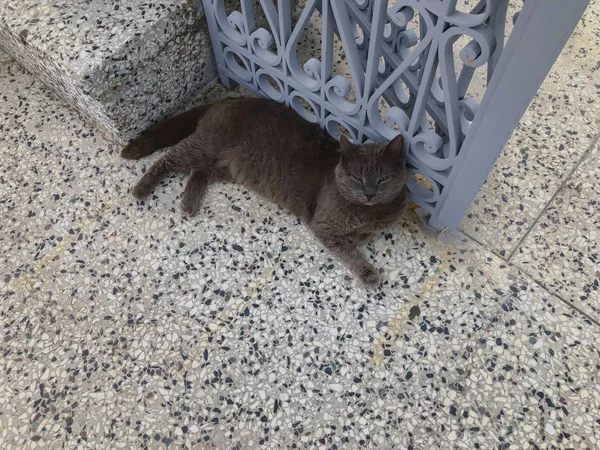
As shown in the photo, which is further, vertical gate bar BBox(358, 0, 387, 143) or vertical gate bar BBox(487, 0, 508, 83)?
vertical gate bar BBox(358, 0, 387, 143)

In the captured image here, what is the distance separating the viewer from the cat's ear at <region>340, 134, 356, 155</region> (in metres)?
1.21

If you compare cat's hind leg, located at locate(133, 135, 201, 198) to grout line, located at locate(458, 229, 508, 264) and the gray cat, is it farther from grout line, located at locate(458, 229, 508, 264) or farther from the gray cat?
grout line, located at locate(458, 229, 508, 264)

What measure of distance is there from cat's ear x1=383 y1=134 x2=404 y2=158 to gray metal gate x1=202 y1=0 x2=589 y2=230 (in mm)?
55

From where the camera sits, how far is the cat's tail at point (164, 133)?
61.6 inches

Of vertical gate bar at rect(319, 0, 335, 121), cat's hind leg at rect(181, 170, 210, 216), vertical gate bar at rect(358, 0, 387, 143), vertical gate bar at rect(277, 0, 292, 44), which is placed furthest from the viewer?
cat's hind leg at rect(181, 170, 210, 216)

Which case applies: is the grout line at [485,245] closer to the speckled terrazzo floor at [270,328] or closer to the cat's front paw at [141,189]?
the speckled terrazzo floor at [270,328]

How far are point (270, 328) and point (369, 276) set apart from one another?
12.8 inches

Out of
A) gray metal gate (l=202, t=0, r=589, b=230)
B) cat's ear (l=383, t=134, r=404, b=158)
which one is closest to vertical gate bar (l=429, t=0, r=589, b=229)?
gray metal gate (l=202, t=0, r=589, b=230)

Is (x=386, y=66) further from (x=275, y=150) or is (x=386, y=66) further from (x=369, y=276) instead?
(x=369, y=276)

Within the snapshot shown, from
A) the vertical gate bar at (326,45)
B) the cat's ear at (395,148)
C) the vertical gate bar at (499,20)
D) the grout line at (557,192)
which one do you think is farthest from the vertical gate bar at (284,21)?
the grout line at (557,192)

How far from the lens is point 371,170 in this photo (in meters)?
1.21

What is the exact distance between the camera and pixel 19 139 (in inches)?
65.6

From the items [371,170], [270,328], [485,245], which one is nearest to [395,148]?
[371,170]

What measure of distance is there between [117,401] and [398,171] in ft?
3.22
